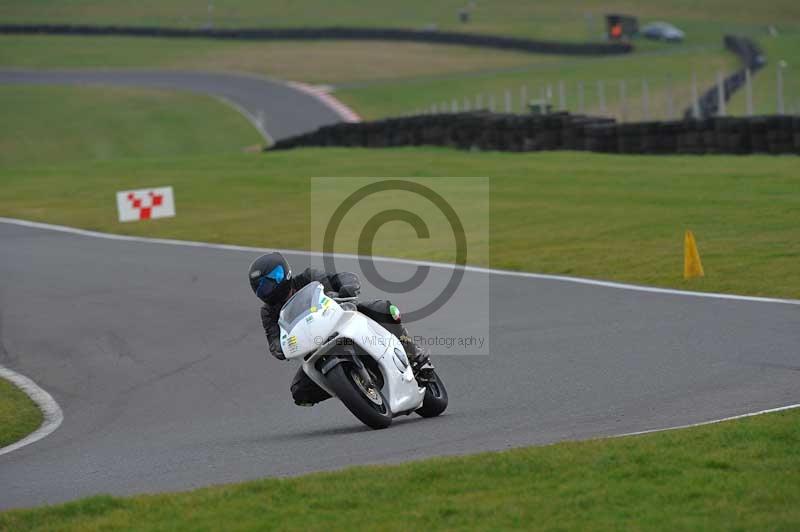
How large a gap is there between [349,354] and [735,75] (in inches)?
1390

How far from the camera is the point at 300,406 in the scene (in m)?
9.95

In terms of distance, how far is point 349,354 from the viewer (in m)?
8.48

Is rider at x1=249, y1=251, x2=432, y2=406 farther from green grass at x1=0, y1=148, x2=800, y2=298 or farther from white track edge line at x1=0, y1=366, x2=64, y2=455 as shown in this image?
green grass at x1=0, y1=148, x2=800, y2=298

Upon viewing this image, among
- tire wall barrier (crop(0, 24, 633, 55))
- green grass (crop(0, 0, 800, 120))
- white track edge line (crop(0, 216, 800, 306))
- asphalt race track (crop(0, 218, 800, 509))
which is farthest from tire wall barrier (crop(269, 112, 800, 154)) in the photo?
tire wall barrier (crop(0, 24, 633, 55))

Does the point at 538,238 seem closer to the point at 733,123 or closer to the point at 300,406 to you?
the point at 733,123

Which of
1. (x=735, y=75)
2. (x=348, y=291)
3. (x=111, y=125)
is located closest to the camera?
(x=348, y=291)

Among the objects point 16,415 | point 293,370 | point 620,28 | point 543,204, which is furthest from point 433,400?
point 620,28

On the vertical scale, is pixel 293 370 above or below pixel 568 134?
below

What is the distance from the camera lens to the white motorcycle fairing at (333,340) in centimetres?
845

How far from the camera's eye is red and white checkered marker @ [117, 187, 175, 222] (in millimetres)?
24344

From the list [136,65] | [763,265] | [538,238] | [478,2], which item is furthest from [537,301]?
[478,2]

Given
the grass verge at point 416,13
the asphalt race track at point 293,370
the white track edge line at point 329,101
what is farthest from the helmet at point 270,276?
the grass verge at point 416,13

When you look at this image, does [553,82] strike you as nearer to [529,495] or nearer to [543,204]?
[543,204]

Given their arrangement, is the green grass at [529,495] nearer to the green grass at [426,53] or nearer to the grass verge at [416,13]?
the green grass at [426,53]
